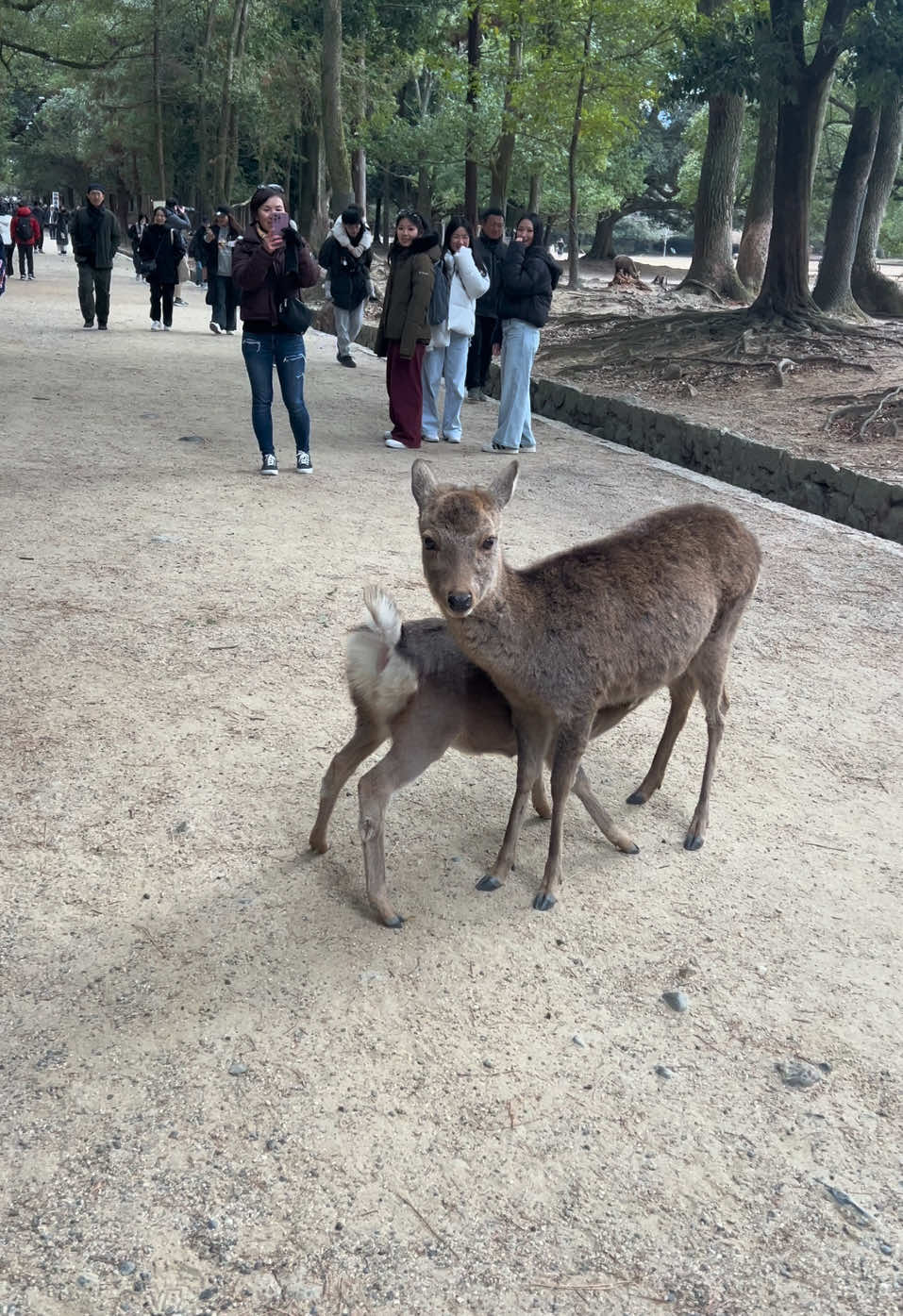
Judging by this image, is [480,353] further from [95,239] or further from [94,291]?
[94,291]

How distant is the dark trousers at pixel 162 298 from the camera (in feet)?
63.2

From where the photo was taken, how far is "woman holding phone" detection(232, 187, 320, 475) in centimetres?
816

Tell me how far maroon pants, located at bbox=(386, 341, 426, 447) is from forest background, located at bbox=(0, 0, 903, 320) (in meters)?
7.32

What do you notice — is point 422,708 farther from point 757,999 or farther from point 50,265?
point 50,265

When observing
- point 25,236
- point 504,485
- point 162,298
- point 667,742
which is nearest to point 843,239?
point 162,298

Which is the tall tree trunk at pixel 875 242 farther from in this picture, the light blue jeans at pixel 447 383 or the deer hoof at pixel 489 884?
the deer hoof at pixel 489 884

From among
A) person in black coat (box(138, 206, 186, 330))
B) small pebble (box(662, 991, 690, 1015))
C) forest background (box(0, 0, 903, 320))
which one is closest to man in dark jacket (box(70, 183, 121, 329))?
person in black coat (box(138, 206, 186, 330))

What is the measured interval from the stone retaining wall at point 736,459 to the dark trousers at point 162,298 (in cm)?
825

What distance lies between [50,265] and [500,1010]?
1705 inches

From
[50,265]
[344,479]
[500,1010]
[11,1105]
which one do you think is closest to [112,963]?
[11,1105]

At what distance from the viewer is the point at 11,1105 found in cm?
282

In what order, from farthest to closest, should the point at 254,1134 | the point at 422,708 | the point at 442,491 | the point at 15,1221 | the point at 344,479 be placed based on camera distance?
the point at 344,479
the point at 442,491
the point at 422,708
the point at 254,1134
the point at 15,1221

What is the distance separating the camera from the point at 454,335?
10875 mm

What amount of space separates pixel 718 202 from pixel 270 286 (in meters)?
15.7
